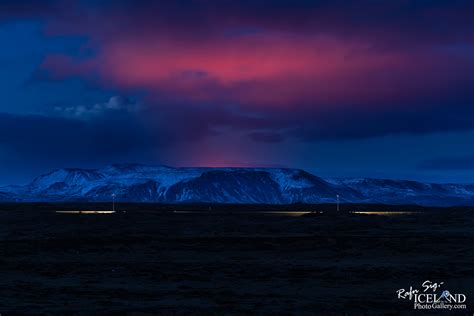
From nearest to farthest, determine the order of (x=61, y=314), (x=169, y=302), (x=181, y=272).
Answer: (x=61, y=314) < (x=169, y=302) < (x=181, y=272)

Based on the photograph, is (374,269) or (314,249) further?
(314,249)

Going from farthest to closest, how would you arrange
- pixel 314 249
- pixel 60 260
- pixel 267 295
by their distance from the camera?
1. pixel 314 249
2. pixel 60 260
3. pixel 267 295

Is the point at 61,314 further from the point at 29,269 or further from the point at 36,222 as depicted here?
the point at 36,222

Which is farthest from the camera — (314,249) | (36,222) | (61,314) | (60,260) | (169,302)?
(36,222)

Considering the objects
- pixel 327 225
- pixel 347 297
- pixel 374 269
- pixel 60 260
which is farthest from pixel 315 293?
pixel 327 225

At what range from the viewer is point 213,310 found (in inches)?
1017

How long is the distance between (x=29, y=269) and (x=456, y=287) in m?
23.8

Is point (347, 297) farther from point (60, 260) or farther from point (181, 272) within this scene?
point (60, 260)

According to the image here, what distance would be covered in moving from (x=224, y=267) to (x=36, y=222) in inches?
2388

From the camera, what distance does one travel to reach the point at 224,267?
40594mm

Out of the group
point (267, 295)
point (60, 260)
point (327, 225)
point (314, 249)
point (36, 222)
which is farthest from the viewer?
point (36, 222)

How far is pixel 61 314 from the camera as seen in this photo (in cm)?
2464

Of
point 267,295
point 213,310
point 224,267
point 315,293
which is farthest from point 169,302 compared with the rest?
point 224,267

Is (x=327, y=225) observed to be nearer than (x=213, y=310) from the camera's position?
No
